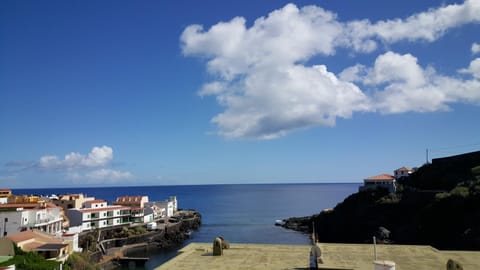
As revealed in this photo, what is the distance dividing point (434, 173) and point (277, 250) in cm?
6736

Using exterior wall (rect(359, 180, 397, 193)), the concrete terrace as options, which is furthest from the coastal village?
exterior wall (rect(359, 180, 397, 193))

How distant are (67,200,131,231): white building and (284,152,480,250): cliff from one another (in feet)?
134

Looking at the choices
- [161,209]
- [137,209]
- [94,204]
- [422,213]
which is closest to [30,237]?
[94,204]

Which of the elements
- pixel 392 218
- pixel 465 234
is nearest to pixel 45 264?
pixel 465 234

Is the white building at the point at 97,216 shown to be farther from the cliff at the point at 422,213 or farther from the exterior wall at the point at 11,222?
the cliff at the point at 422,213

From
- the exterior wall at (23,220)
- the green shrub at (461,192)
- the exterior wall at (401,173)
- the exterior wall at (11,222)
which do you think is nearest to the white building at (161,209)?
the exterior wall at (23,220)

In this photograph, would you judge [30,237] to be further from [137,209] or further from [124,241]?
[137,209]

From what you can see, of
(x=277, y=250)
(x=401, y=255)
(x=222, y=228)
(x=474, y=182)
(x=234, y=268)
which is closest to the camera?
(x=234, y=268)

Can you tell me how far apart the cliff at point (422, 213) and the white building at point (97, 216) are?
4075 cm

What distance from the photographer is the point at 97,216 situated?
74.4 meters

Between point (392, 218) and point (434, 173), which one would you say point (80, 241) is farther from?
point (434, 173)

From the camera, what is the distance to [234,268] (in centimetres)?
1634

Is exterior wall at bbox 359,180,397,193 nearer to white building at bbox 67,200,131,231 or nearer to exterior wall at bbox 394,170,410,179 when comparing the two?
exterior wall at bbox 394,170,410,179

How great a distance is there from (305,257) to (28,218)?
47.3 meters
